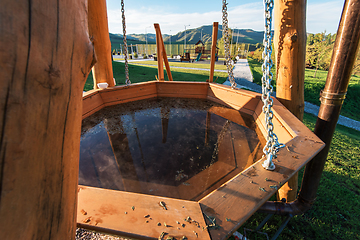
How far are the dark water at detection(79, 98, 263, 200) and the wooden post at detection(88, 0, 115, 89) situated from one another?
0.91m

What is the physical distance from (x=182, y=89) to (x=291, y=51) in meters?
2.27

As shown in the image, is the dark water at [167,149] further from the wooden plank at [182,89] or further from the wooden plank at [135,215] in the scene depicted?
the wooden plank at [182,89]

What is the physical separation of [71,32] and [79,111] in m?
0.28

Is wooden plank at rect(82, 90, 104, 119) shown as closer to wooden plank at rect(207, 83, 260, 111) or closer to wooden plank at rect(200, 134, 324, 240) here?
wooden plank at rect(207, 83, 260, 111)

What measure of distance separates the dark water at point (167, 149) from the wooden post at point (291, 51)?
65 cm

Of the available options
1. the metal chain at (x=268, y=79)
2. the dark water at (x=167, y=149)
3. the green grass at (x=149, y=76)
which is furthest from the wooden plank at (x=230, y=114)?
the green grass at (x=149, y=76)

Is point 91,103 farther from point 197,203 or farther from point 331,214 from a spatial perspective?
point 331,214

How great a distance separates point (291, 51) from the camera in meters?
2.03

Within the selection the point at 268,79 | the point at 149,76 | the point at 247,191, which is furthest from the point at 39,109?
the point at 149,76

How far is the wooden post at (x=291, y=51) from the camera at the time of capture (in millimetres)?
1940

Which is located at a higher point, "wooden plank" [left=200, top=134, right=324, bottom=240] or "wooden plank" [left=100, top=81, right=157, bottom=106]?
"wooden plank" [left=100, top=81, right=157, bottom=106]

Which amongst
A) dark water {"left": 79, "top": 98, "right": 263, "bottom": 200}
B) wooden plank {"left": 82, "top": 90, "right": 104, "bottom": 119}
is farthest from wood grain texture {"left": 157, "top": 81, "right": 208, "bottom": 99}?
wooden plank {"left": 82, "top": 90, "right": 104, "bottom": 119}

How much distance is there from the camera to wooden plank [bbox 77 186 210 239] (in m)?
0.79

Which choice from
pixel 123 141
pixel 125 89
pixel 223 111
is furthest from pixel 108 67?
pixel 223 111
